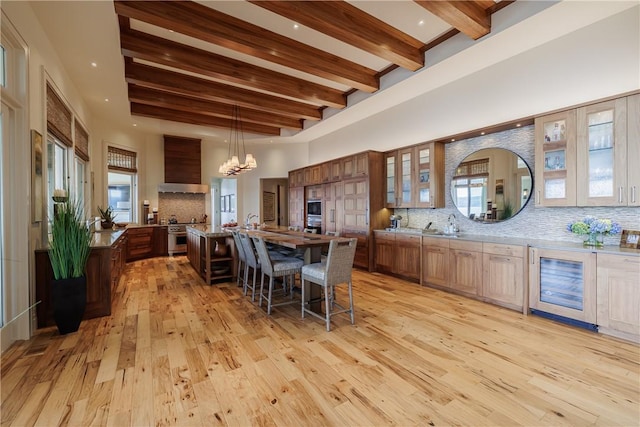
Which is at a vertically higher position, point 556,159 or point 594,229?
point 556,159

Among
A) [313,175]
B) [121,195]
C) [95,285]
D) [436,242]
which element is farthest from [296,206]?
[95,285]

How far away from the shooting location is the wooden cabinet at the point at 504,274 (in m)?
3.31

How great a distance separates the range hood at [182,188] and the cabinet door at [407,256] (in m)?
5.65

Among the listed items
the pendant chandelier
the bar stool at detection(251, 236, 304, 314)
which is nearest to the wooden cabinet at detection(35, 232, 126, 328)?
the bar stool at detection(251, 236, 304, 314)

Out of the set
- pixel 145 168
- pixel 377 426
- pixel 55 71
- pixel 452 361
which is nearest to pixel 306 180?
pixel 145 168

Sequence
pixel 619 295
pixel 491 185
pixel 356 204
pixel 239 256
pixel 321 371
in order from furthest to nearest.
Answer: pixel 356 204 < pixel 239 256 < pixel 491 185 < pixel 619 295 < pixel 321 371

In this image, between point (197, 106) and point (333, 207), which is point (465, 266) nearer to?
point (333, 207)

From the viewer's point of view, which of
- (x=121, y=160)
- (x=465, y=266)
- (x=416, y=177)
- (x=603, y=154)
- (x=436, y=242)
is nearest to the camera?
(x=603, y=154)

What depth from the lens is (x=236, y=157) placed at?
5121 millimetres

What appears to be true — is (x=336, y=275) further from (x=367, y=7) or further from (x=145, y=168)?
(x=145, y=168)

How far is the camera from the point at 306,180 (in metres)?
7.32

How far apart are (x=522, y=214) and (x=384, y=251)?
86.4 inches

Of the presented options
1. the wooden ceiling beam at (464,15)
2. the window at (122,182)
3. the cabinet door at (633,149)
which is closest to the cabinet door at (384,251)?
the cabinet door at (633,149)

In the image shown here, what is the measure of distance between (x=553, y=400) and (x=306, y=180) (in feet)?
20.3
